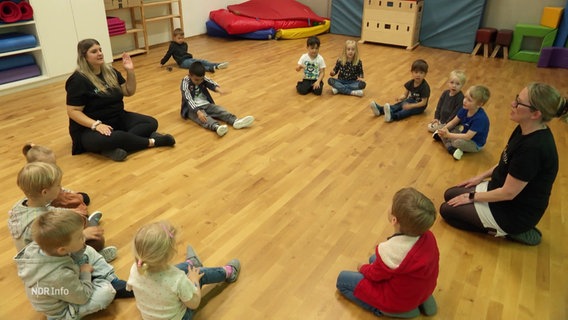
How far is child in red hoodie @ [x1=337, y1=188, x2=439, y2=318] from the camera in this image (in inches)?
64.4

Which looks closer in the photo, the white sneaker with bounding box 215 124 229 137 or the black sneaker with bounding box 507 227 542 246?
the black sneaker with bounding box 507 227 542 246

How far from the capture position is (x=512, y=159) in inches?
82.9

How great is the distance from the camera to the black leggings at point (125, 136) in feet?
10.4

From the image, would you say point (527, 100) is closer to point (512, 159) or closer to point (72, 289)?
point (512, 159)

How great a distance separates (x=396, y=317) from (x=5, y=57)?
5.02 meters

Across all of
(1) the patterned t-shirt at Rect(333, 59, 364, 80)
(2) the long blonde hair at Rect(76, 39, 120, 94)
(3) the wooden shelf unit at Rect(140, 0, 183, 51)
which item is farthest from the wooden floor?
(3) the wooden shelf unit at Rect(140, 0, 183, 51)

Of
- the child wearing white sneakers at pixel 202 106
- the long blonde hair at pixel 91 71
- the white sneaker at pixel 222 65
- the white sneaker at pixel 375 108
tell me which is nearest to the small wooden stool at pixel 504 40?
the white sneaker at pixel 375 108

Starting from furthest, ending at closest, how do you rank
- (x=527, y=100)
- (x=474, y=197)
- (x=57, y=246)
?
(x=474, y=197)
(x=527, y=100)
(x=57, y=246)

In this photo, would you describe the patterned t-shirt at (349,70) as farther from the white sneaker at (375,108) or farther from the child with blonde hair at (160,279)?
the child with blonde hair at (160,279)

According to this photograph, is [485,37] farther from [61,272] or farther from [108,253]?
[61,272]

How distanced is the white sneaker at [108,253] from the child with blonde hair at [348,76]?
3274mm

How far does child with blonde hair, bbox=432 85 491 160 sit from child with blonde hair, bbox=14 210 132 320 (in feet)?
8.96

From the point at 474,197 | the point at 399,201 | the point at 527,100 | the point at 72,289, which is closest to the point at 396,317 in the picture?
the point at 399,201

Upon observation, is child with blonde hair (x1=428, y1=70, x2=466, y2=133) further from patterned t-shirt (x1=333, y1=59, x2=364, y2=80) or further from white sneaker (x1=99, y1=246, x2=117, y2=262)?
white sneaker (x1=99, y1=246, x2=117, y2=262)
